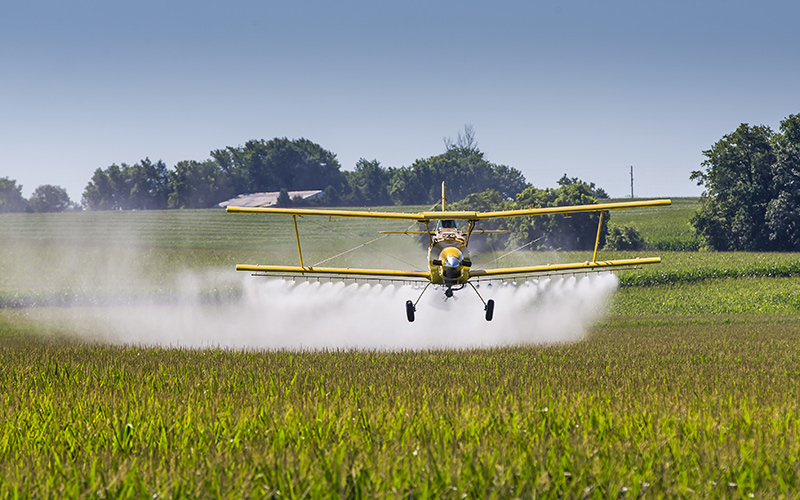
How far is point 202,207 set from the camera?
535ft

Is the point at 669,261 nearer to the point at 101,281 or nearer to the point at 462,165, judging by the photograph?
the point at 101,281

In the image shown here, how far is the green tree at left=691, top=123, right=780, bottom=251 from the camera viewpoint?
250ft

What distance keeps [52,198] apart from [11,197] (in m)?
13.1

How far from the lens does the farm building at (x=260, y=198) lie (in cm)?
14975

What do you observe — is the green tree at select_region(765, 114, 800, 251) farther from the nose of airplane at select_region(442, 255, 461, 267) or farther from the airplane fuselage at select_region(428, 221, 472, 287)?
the nose of airplane at select_region(442, 255, 461, 267)

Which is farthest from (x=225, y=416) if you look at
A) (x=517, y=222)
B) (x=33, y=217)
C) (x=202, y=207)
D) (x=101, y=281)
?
(x=202, y=207)

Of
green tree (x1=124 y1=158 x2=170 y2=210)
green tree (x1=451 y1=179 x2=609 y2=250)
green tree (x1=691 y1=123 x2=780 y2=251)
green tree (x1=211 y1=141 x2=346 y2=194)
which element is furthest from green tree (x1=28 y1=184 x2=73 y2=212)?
green tree (x1=691 y1=123 x2=780 y2=251)

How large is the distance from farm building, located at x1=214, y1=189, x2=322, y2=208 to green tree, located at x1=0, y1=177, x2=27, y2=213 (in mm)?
54819

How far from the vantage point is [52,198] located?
7323 inches

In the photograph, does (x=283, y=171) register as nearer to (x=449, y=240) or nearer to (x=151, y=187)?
(x=151, y=187)

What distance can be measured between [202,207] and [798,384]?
160m

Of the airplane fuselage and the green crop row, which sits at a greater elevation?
the airplane fuselage

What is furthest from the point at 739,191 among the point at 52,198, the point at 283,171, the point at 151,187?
the point at 52,198

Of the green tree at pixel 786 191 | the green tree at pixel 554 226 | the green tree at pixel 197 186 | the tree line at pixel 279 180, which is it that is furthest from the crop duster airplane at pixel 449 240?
the green tree at pixel 197 186
